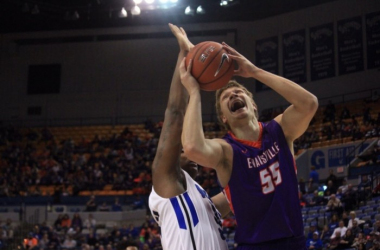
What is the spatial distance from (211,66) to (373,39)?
70.3 feet

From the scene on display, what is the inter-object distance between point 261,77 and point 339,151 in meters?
17.6

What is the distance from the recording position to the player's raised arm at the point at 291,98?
3494 millimetres

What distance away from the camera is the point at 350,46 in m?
24.2

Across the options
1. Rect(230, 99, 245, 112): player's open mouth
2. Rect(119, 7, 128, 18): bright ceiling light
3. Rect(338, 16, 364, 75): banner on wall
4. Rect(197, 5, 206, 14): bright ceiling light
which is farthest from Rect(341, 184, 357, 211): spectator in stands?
Rect(119, 7, 128, 18): bright ceiling light

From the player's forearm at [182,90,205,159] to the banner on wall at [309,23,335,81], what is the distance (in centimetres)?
2208

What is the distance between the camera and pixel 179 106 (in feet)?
13.2

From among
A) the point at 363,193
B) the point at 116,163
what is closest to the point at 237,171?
the point at 363,193

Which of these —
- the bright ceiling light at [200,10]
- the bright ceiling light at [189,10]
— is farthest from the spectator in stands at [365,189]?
the bright ceiling light at [189,10]

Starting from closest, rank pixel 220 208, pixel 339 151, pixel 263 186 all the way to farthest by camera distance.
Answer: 1. pixel 263 186
2. pixel 220 208
3. pixel 339 151

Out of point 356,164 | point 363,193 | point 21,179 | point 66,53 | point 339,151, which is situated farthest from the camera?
point 66,53

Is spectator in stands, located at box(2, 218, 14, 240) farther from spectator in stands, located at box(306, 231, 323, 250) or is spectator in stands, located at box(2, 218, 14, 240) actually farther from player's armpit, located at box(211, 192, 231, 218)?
player's armpit, located at box(211, 192, 231, 218)

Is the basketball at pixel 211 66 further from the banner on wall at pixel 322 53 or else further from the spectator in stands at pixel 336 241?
the banner on wall at pixel 322 53

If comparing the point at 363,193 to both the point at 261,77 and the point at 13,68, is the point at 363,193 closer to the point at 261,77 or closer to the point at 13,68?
the point at 261,77

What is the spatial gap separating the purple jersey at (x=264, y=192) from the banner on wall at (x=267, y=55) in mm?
23115
